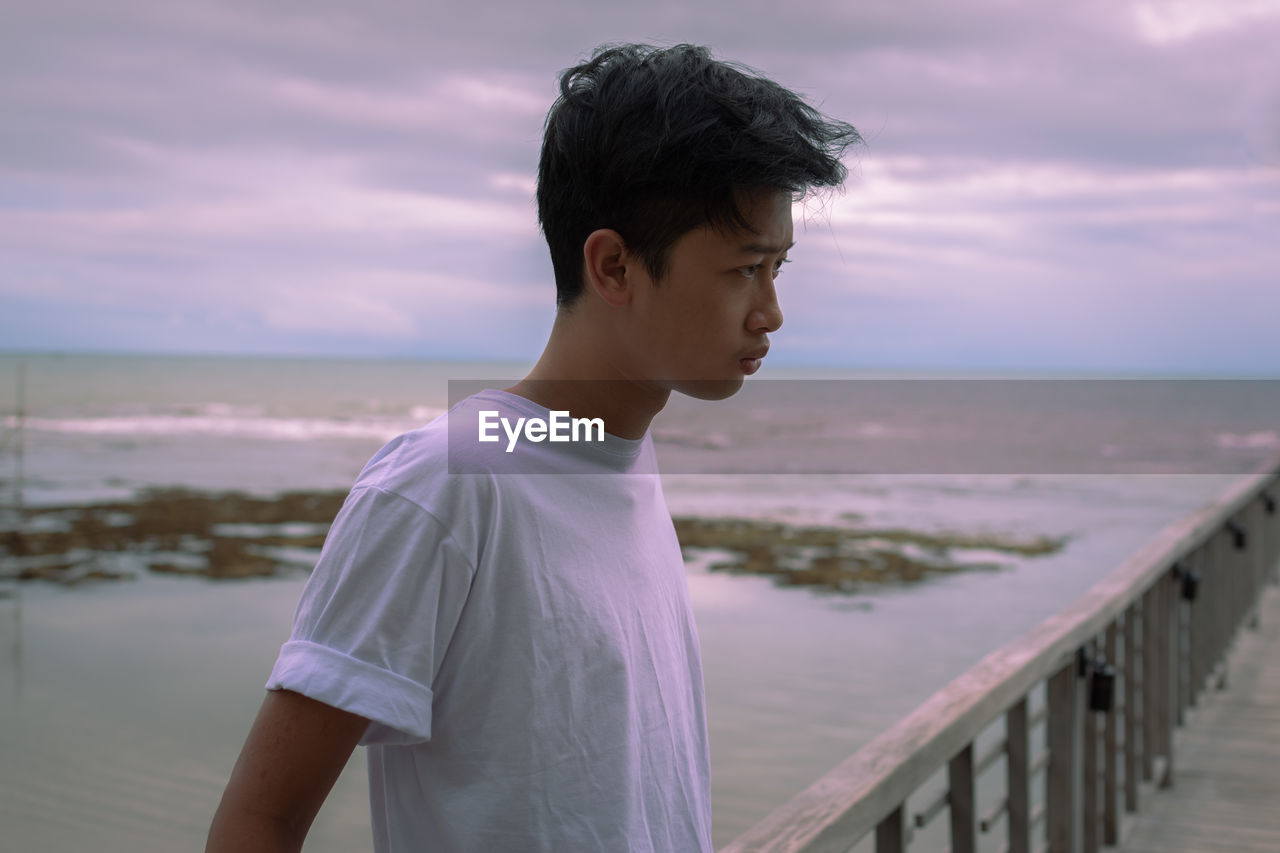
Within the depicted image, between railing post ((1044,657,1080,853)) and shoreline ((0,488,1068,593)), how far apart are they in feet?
26.3

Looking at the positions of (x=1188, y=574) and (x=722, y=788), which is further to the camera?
(x=722, y=788)

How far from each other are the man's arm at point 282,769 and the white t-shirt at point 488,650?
0.06 feet

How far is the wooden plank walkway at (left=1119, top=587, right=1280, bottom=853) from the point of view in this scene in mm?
3152

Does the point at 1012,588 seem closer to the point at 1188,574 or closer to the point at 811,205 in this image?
the point at 1188,574

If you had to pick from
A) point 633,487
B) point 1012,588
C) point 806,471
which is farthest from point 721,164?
point 806,471

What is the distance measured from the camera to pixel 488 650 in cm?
68

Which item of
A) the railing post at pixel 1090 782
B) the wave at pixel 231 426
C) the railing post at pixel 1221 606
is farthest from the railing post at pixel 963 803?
the wave at pixel 231 426

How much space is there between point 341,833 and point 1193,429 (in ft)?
118

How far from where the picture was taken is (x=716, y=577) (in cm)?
1093

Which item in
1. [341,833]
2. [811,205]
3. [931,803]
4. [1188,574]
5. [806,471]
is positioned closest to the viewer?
[811,205]

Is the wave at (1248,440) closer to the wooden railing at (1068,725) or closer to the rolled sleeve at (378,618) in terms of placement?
the wooden railing at (1068,725)

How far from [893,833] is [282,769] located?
1040 millimetres

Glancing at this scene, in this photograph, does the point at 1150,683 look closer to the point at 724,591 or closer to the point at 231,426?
the point at 724,591

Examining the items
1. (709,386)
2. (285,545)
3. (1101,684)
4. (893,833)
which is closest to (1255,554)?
(1101,684)
